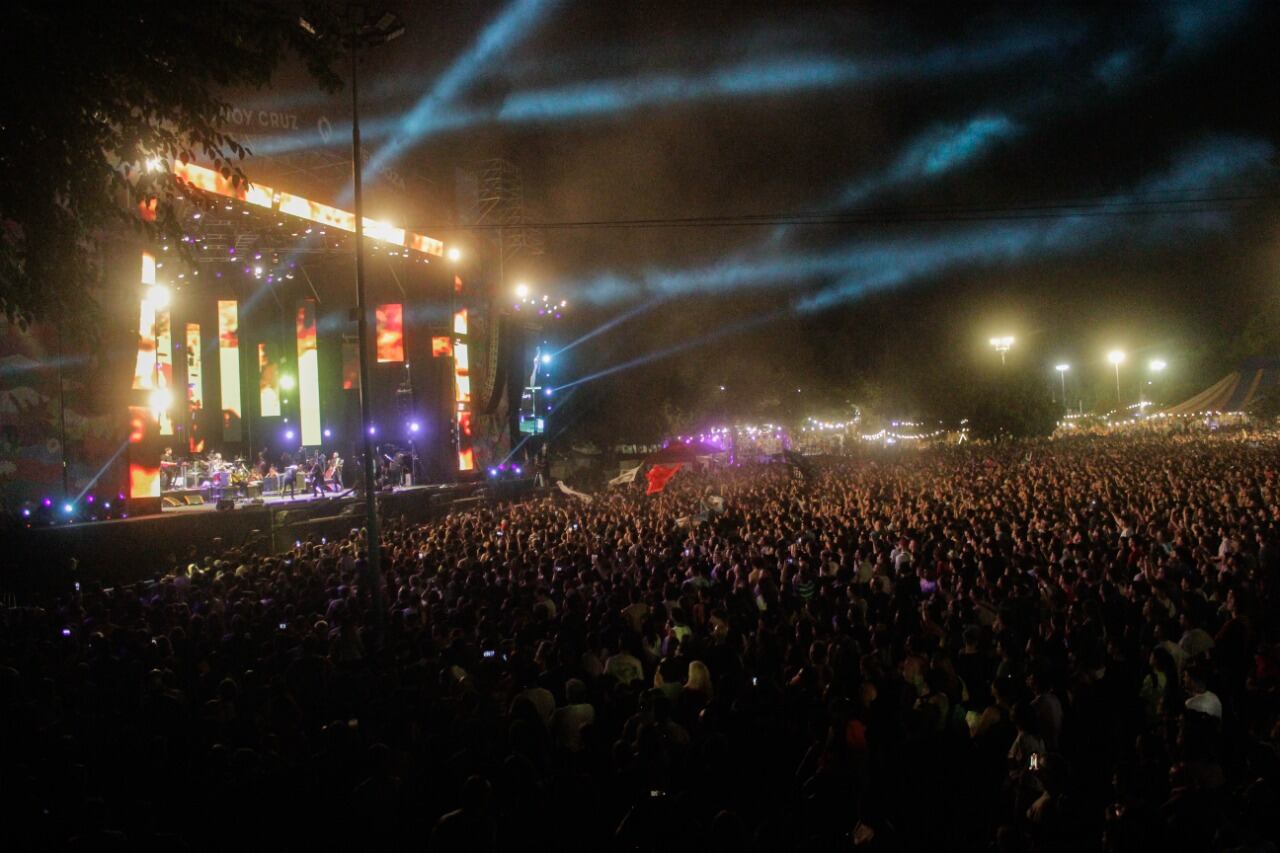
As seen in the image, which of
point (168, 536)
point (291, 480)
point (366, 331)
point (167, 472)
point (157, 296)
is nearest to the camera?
point (366, 331)

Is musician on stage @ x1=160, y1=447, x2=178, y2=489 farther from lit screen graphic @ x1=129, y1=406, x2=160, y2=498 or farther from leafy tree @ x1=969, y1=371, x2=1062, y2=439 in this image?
leafy tree @ x1=969, y1=371, x2=1062, y2=439

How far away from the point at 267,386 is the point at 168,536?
14975 mm

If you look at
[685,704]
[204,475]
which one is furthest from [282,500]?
[685,704]

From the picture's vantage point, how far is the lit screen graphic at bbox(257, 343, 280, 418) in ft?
103

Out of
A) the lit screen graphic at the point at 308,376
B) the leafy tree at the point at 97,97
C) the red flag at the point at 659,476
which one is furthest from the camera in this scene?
the lit screen graphic at the point at 308,376

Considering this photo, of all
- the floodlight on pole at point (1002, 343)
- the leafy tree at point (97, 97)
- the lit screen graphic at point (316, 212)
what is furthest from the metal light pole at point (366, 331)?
the floodlight on pole at point (1002, 343)

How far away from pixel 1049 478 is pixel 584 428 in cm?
2523

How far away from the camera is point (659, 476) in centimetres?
2366

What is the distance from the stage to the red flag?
5979 mm

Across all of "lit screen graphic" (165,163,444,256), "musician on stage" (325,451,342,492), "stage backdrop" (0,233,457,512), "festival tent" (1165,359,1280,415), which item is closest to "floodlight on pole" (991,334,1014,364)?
"festival tent" (1165,359,1280,415)

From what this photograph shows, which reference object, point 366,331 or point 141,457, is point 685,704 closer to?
point 366,331

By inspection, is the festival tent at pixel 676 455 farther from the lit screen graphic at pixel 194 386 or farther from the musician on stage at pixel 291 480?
the lit screen graphic at pixel 194 386

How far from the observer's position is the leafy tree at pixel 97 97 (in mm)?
4840

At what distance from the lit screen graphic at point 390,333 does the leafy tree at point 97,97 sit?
23941 mm
